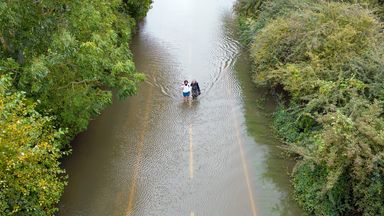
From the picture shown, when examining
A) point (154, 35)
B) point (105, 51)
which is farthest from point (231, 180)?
point (154, 35)

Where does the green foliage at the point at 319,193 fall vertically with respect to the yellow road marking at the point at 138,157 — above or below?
above

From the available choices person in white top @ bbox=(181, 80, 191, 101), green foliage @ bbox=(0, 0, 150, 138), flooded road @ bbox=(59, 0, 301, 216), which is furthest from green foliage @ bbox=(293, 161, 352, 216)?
person in white top @ bbox=(181, 80, 191, 101)

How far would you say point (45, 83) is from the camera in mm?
13375

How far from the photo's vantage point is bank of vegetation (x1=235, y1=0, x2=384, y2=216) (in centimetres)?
1234

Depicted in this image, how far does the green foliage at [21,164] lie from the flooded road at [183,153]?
337 cm

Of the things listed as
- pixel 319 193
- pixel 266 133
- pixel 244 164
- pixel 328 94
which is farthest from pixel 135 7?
pixel 319 193

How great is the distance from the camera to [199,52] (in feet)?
82.6

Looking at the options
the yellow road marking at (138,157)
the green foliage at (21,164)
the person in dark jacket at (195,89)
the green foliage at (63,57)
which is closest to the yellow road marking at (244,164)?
the person in dark jacket at (195,89)

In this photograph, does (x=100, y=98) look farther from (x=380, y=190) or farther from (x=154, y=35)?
(x=154, y=35)

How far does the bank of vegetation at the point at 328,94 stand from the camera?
1234 centimetres

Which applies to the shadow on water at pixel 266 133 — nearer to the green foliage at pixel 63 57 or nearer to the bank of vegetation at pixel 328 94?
the bank of vegetation at pixel 328 94

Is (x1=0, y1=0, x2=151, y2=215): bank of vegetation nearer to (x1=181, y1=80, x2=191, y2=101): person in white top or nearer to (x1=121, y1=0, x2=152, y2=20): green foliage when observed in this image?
(x1=181, y1=80, x2=191, y2=101): person in white top

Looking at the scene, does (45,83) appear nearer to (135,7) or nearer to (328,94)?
(328,94)

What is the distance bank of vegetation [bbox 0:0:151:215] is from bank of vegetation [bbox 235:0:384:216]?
620cm
